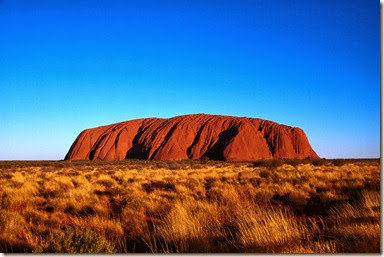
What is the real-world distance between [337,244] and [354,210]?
7.01ft

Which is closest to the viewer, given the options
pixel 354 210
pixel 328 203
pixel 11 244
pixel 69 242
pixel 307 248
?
pixel 307 248

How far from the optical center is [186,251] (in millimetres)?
3902

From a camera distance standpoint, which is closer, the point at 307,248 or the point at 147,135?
the point at 307,248

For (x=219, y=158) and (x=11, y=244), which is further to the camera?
(x=219, y=158)

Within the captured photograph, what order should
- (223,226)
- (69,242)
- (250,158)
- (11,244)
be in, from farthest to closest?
(250,158) → (223,226) → (11,244) → (69,242)

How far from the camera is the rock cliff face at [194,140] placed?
5238cm

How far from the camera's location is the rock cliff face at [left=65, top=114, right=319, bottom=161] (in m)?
52.4

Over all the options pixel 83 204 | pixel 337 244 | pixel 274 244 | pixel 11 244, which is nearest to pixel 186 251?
pixel 274 244

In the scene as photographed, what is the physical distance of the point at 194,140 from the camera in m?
55.8

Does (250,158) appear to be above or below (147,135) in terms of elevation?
below

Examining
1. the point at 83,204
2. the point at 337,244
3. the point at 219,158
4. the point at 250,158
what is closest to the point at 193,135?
the point at 219,158

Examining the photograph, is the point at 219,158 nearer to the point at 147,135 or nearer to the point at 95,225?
the point at 147,135

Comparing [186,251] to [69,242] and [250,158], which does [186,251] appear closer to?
[69,242]

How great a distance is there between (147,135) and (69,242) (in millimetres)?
54404
